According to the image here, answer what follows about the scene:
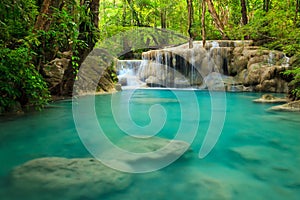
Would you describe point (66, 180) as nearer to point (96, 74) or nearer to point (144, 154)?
point (144, 154)

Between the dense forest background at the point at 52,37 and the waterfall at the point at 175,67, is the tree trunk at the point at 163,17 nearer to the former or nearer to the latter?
the waterfall at the point at 175,67

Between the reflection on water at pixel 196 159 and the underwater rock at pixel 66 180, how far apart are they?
0.01m

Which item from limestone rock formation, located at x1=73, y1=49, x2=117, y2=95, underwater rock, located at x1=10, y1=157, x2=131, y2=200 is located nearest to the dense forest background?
limestone rock formation, located at x1=73, y1=49, x2=117, y2=95

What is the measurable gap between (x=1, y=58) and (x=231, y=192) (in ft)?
12.2

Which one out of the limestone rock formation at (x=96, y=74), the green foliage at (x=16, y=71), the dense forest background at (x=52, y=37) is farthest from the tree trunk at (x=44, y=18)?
the limestone rock formation at (x=96, y=74)

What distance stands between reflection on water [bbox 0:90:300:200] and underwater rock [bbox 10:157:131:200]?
0.01m

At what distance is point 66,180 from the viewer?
2.09 metres

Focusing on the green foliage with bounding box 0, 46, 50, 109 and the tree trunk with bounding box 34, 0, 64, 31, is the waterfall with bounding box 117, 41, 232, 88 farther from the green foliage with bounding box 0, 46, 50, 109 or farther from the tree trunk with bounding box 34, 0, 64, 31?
the tree trunk with bounding box 34, 0, 64, 31

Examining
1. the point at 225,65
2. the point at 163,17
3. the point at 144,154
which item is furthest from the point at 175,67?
the point at 144,154

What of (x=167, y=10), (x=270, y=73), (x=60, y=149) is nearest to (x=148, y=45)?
(x=167, y=10)

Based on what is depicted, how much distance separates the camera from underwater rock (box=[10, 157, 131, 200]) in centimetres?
196

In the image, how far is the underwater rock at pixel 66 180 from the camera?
6.44 feet

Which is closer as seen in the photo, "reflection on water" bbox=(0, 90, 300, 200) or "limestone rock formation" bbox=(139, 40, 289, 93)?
"reflection on water" bbox=(0, 90, 300, 200)

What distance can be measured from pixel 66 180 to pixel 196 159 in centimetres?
158
